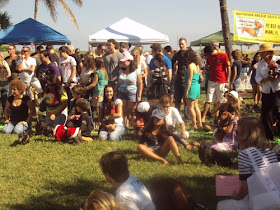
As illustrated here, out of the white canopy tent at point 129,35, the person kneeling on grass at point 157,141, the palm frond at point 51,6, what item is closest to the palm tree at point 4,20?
the palm frond at point 51,6

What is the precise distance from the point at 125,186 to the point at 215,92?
5.81 meters

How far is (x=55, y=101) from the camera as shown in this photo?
7.96 metres

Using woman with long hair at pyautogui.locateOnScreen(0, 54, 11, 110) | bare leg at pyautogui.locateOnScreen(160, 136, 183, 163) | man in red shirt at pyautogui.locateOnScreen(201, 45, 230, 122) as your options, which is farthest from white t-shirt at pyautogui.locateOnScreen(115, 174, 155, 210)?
woman with long hair at pyautogui.locateOnScreen(0, 54, 11, 110)

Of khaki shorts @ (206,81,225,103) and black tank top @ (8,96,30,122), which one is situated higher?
khaki shorts @ (206,81,225,103)

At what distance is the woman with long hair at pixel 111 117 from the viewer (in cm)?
733

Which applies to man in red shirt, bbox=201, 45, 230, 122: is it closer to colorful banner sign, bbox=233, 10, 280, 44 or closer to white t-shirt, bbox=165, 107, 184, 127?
colorful banner sign, bbox=233, 10, 280, 44

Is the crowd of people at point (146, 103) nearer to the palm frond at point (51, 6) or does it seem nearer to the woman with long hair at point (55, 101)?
the woman with long hair at point (55, 101)

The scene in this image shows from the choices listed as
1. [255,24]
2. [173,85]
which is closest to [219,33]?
[173,85]

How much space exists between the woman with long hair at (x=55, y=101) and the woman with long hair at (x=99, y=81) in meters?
0.73

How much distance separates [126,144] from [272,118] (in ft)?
9.23

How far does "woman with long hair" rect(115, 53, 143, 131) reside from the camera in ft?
26.0

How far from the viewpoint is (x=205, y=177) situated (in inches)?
194

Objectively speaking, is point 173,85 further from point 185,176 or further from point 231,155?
point 185,176

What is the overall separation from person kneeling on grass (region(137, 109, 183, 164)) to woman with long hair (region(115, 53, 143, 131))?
221 centimetres
